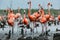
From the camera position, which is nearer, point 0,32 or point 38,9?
point 0,32

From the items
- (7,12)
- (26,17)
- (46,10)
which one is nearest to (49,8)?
(46,10)

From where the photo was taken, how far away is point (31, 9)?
194 inches

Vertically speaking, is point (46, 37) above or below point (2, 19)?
below

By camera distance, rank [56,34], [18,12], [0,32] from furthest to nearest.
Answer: [18,12] → [0,32] → [56,34]

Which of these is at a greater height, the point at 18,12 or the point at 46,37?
the point at 18,12

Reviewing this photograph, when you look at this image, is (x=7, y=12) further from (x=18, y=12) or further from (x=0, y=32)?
(x=0, y=32)

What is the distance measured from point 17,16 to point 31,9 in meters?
0.31

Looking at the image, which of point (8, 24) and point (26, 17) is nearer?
point (8, 24)

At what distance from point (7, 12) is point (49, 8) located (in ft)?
2.78

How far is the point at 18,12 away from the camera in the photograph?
496cm

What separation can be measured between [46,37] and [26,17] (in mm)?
690

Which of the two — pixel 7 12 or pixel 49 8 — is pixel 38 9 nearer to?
pixel 49 8

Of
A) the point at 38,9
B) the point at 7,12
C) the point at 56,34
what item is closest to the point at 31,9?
the point at 38,9

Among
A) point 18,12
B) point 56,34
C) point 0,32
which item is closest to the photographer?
point 56,34
